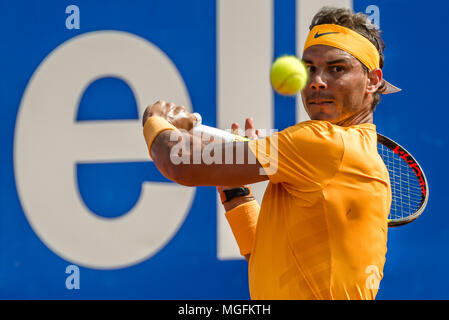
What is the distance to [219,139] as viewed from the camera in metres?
2.11

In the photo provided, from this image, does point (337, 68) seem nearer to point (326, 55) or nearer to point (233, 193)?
point (326, 55)

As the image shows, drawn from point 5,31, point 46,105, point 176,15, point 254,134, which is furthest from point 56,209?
point 254,134

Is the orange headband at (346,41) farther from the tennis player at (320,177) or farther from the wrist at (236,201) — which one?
the wrist at (236,201)

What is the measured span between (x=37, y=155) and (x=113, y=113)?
525 millimetres

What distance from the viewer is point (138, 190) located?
3.61 metres

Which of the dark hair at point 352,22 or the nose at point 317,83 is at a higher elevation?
the dark hair at point 352,22

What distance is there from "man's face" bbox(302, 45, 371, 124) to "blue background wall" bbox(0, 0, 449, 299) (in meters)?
1.69

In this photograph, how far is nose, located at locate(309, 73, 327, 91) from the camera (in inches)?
74.4

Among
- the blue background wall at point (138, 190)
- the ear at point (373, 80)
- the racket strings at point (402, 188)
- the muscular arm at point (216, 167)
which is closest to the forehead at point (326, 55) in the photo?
the ear at point (373, 80)

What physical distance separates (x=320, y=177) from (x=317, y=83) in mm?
330

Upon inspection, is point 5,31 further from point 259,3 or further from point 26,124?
point 259,3

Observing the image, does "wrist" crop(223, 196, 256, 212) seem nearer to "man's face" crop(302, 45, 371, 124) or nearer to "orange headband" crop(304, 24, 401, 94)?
"man's face" crop(302, 45, 371, 124)

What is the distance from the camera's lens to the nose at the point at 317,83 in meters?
1.89

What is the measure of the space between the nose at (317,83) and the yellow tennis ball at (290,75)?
0.02m
